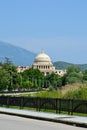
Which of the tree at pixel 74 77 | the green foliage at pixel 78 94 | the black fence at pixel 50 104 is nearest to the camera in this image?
the black fence at pixel 50 104

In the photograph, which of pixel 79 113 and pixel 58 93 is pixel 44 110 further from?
pixel 58 93

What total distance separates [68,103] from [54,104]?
1.93 m

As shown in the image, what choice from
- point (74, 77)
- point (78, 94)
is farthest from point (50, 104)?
→ point (74, 77)

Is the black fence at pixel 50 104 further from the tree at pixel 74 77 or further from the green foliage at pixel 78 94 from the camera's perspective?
the tree at pixel 74 77

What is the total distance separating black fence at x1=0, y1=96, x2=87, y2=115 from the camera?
29.5m

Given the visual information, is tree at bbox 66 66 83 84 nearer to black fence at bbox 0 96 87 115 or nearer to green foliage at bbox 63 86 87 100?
green foliage at bbox 63 86 87 100

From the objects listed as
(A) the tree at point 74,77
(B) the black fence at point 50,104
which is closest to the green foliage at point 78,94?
(B) the black fence at point 50,104

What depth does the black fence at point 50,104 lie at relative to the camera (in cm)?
2954

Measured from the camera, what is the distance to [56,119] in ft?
85.5

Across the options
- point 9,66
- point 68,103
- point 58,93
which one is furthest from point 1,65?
point 68,103

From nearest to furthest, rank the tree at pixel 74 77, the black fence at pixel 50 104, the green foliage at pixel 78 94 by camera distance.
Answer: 1. the black fence at pixel 50 104
2. the green foliage at pixel 78 94
3. the tree at pixel 74 77

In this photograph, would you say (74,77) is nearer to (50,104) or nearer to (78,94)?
(78,94)

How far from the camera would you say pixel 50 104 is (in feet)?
107

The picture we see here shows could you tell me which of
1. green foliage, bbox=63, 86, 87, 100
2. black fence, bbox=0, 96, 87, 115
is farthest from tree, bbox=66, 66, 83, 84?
black fence, bbox=0, 96, 87, 115
